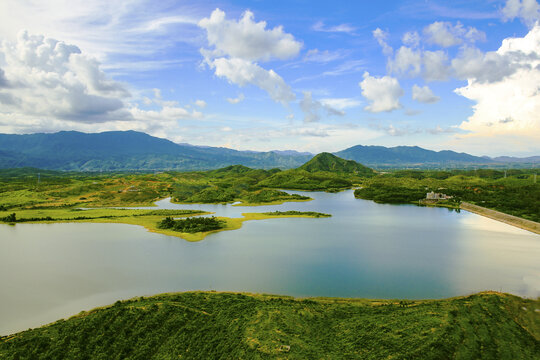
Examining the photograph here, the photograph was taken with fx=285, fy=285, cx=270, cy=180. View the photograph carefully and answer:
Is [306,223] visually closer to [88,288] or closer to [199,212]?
[199,212]

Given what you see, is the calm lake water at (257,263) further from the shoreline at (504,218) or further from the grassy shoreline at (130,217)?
the shoreline at (504,218)

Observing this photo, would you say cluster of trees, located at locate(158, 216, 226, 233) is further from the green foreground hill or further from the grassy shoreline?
the green foreground hill

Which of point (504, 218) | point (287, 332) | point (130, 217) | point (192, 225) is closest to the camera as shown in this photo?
point (287, 332)

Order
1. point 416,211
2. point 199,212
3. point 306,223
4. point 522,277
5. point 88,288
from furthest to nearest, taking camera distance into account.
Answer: point 416,211 → point 199,212 → point 306,223 → point 522,277 → point 88,288

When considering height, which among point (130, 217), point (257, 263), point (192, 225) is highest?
point (192, 225)

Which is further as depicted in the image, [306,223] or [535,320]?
[306,223]

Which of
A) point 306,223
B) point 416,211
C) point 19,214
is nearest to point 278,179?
point 416,211

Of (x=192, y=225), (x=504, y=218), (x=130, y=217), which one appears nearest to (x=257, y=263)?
(x=192, y=225)

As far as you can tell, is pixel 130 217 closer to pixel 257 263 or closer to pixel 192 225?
pixel 192 225
